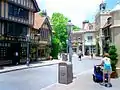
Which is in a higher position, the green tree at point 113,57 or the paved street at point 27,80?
the green tree at point 113,57

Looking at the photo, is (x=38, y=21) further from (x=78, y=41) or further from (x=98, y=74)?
(x=78, y=41)

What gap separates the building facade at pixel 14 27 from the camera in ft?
92.0

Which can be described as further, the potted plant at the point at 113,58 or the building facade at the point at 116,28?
the building facade at the point at 116,28

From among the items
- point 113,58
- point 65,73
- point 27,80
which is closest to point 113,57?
point 113,58

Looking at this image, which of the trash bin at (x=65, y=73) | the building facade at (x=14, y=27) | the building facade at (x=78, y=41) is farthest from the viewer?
the building facade at (x=78, y=41)

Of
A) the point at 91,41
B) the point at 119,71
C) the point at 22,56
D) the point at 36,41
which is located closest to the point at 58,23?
the point at 91,41

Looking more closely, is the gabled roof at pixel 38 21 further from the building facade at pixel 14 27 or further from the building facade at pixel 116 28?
the building facade at pixel 116 28

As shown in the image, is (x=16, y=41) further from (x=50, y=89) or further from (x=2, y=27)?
(x=50, y=89)

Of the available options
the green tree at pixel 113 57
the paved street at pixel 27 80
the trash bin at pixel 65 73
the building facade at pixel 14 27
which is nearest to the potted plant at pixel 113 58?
the green tree at pixel 113 57

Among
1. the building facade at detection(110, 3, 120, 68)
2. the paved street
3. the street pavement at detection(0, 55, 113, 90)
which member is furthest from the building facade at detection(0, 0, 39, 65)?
the building facade at detection(110, 3, 120, 68)

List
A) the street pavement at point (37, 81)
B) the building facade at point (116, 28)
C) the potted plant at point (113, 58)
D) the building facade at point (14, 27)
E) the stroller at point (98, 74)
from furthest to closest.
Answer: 1. the building facade at point (14, 27)
2. the building facade at point (116, 28)
3. the potted plant at point (113, 58)
4. the stroller at point (98, 74)
5. the street pavement at point (37, 81)

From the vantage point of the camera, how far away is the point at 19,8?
1217 inches

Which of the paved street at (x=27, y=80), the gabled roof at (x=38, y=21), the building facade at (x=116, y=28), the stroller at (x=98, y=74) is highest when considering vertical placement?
the gabled roof at (x=38, y=21)

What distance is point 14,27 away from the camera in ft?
98.5
